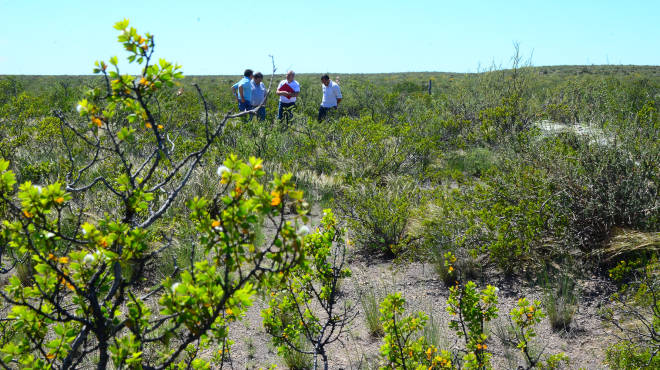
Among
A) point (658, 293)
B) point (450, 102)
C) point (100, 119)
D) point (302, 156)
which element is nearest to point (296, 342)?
point (100, 119)

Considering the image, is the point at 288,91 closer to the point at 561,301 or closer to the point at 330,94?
the point at 330,94

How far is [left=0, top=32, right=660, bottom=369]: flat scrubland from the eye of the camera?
1.64 m

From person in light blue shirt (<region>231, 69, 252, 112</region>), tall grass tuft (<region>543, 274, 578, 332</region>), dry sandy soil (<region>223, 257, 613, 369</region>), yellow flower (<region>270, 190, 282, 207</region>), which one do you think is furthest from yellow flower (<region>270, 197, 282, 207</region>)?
person in light blue shirt (<region>231, 69, 252, 112</region>)

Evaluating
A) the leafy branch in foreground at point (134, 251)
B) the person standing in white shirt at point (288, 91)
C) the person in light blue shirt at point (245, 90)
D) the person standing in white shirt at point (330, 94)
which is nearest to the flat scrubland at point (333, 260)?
the leafy branch in foreground at point (134, 251)

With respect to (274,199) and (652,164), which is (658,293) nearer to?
(652,164)

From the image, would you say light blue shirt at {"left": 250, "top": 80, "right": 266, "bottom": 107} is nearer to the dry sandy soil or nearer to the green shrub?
the green shrub

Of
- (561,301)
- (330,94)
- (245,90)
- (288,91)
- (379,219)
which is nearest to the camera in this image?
(561,301)

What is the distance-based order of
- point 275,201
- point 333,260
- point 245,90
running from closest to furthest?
point 275,201 → point 333,260 → point 245,90

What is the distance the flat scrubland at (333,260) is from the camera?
1638 millimetres

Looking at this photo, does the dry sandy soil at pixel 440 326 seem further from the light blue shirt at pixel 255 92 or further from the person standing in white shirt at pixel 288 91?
the person standing in white shirt at pixel 288 91

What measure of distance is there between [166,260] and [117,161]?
230cm

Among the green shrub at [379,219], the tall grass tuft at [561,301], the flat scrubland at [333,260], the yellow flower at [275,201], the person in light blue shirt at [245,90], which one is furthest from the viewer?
the person in light blue shirt at [245,90]

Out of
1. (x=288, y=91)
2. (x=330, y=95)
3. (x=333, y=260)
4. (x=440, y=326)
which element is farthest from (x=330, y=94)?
(x=440, y=326)

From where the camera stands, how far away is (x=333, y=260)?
460cm
